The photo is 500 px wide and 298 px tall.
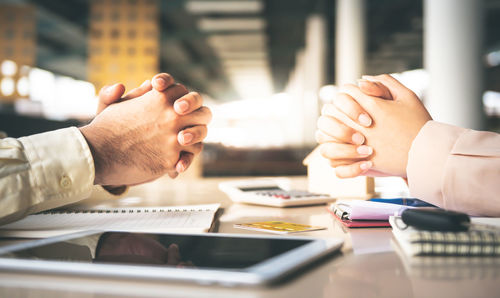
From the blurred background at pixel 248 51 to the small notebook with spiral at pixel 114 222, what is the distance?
321 mm

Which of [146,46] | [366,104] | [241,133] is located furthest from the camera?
[241,133]

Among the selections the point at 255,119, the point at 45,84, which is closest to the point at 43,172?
the point at 45,84

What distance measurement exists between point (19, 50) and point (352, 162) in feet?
19.3

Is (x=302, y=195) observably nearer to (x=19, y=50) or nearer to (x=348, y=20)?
(x=348, y=20)

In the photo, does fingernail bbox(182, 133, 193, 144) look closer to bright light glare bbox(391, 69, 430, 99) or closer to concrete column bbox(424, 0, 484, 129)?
concrete column bbox(424, 0, 484, 129)

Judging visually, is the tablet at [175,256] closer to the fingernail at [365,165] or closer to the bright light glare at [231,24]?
the fingernail at [365,165]

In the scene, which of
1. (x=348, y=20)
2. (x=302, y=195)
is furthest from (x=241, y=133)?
(x=302, y=195)

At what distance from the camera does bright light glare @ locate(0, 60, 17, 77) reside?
17.4 ft

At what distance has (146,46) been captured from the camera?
5.33 m

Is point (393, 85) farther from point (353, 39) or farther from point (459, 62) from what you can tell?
point (353, 39)

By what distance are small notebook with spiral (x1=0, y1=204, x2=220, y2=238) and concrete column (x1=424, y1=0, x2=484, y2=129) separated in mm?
1859

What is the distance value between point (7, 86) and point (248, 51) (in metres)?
7.48

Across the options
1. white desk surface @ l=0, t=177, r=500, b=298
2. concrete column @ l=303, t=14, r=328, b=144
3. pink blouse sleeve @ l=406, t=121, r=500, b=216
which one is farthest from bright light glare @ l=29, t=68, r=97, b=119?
white desk surface @ l=0, t=177, r=500, b=298

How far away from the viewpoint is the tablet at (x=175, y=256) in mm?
365
